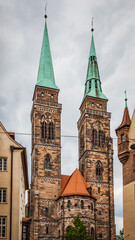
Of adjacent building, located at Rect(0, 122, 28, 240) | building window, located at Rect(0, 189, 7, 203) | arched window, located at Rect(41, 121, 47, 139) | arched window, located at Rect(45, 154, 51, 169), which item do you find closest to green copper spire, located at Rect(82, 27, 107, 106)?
arched window, located at Rect(41, 121, 47, 139)

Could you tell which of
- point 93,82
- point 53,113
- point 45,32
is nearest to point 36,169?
point 53,113

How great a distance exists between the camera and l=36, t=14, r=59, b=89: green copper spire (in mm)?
62562

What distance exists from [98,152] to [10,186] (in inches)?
1377

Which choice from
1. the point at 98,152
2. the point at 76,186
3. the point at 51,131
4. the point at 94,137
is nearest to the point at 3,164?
the point at 76,186

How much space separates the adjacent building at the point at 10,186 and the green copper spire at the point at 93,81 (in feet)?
128

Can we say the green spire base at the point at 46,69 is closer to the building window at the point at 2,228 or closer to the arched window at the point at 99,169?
the arched window at the point at 99,169

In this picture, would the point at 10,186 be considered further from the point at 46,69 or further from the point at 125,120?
the point at 46,69

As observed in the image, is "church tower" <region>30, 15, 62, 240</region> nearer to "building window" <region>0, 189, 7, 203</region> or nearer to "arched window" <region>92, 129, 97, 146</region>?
"arched window" <region>92, 129, 97, 146</region>

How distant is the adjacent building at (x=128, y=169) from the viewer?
23.8 metres

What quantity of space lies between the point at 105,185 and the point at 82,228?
15.3m

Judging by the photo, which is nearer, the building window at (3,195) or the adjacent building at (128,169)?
the adjacent building at (128,169)

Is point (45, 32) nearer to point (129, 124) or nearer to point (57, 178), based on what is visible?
point (57, 178)

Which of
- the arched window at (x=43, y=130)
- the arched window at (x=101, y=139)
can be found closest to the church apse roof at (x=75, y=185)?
the arched window at (x=101, y=139)

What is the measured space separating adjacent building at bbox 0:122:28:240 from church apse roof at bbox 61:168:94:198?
87.5 ft
